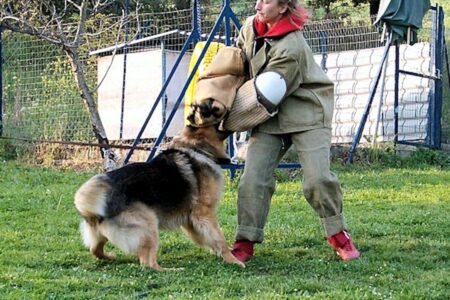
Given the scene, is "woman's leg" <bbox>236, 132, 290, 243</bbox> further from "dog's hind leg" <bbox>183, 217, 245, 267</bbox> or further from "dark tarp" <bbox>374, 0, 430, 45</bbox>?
"dark tarp" <bbox>374, 0, 430, 45</bbox>

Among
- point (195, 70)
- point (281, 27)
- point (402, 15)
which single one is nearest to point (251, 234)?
point (281, 27)

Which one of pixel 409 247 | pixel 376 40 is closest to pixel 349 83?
pixel 376 40

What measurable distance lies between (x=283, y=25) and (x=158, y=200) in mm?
1450

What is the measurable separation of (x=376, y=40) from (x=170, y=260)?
29.6ft

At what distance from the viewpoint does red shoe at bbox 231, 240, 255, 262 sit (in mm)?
5395

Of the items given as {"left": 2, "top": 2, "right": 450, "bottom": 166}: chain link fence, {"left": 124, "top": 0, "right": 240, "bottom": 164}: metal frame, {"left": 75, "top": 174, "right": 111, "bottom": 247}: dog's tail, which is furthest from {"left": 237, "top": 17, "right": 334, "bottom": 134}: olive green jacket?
{"left": 2, "top": 2, "right": 450, "bottom": 166}: chain link fence

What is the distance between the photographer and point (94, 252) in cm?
Result: 536

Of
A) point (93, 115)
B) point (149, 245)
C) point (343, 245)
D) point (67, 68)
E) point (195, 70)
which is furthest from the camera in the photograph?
point (67, 68)

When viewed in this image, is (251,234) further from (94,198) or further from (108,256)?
(94,198)

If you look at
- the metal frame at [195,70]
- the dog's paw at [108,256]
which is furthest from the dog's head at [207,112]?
the metal frame at [195,70]

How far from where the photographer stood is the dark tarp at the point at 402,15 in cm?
1136

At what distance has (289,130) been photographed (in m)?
5.29

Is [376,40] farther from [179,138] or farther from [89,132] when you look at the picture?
[179,138]

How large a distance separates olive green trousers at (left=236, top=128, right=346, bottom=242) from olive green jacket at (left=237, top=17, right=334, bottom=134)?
0.08 meters
